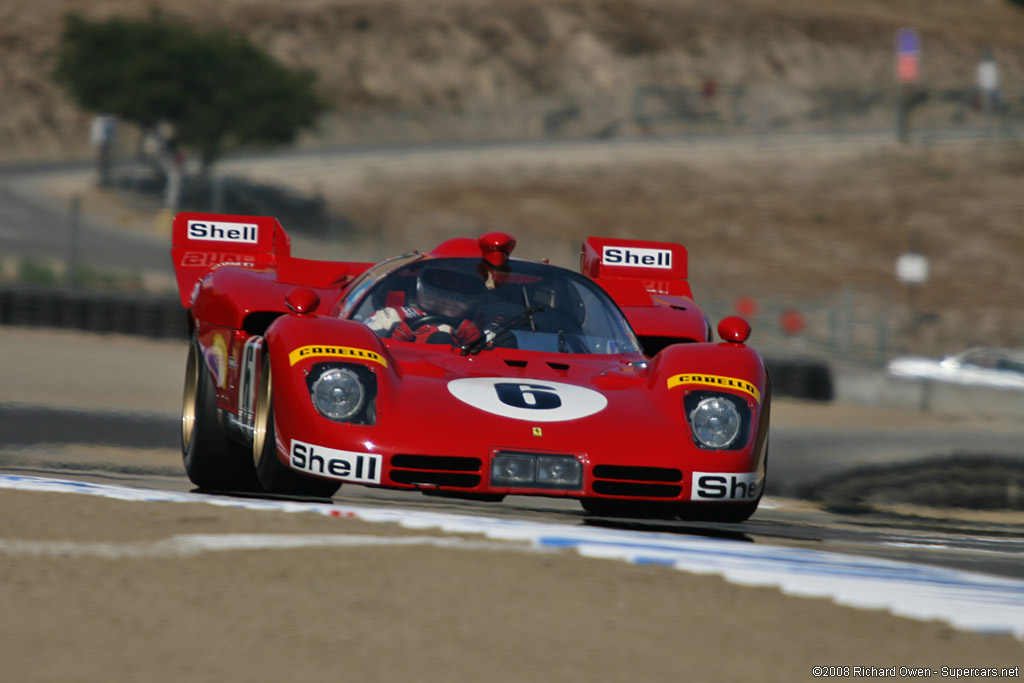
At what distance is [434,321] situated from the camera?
6680mm

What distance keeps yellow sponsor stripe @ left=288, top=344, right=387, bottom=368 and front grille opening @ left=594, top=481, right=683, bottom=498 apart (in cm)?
96

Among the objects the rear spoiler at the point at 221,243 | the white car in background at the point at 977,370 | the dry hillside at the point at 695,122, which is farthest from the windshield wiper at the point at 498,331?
the dry hillside at the point at 695,122

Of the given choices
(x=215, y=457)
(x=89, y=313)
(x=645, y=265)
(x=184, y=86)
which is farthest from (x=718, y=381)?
(x=184, y=86)

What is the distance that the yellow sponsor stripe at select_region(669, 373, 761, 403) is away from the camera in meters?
5.96

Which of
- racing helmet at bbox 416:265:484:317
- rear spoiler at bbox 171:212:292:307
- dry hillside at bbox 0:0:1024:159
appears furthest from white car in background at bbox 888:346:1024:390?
dry hillside at bbox 0:0:1024:159

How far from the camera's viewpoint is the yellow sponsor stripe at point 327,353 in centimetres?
567

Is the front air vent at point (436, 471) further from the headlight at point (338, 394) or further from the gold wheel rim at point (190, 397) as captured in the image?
the gold wheel rim at point (190, 397)

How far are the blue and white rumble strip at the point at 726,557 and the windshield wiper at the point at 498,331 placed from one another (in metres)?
1.25

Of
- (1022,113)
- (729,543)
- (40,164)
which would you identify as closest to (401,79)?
(40,164)

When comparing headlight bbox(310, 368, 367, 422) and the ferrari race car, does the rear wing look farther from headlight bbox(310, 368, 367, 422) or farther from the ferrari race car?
headlight bbox(310, 368, 367, 422)

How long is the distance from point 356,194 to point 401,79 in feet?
51.4

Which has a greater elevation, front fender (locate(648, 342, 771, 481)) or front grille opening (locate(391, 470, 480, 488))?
front fender (locate(648, 342, 771, 481))

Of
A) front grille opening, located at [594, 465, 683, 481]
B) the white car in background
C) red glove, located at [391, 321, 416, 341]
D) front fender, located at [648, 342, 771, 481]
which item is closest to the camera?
front grille opening, located at [594, 465, 683, 481]

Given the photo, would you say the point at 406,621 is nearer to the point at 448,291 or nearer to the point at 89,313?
the point at 448,291
